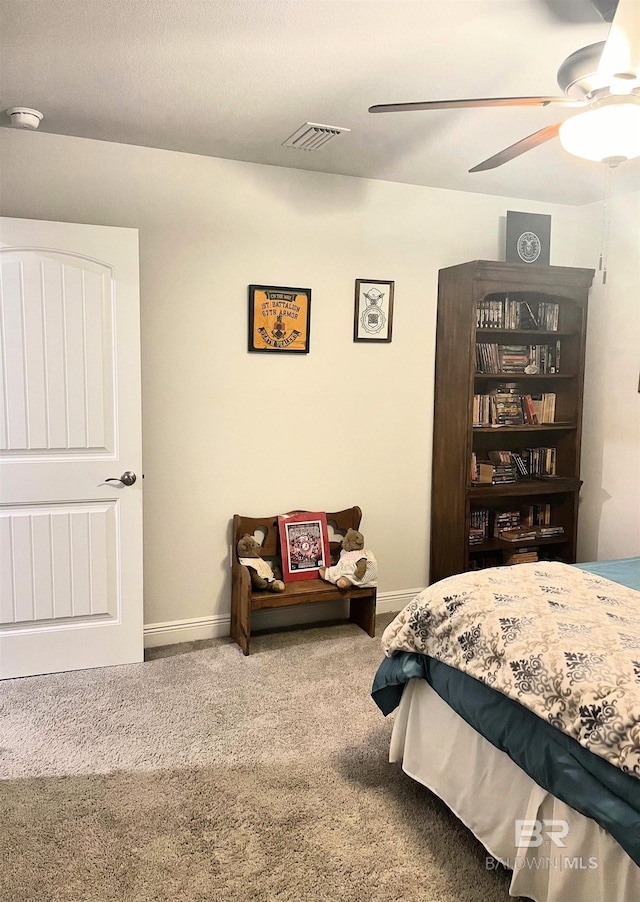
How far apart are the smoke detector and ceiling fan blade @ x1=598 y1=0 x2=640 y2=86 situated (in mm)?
2284

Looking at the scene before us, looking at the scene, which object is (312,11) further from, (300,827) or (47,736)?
(47,736)

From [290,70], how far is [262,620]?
106 inches

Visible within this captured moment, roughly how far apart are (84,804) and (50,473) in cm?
147

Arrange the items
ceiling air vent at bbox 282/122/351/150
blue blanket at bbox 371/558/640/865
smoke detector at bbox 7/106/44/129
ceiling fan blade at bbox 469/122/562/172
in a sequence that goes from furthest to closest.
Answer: ceiling air vent at bbox 282/122/351/150, smoke detector at bbox 7/106/44/129, ceiling fan blade at bbox 469/122/562/172, blue blanket at bbox 371/558/640/865

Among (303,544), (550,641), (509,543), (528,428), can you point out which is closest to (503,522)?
(509,543)

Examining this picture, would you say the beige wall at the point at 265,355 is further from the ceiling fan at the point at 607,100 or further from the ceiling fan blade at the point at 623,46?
the ceiling fan blade at the point at 623,46

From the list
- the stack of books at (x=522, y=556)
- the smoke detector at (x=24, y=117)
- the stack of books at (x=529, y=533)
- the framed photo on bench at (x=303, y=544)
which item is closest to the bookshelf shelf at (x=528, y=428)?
the stack of books at (x=529, y=533)

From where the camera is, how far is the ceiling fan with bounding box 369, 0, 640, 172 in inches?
63.6

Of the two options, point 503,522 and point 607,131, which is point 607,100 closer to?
point 607,131

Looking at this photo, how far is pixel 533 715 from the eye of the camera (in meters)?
1.83

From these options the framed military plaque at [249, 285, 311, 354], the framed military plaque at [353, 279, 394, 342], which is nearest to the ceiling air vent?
the framed military plaque at [249, 285, 311, 354]

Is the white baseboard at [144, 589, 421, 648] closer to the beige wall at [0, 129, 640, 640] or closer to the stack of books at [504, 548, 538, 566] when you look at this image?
the beige wall at [0, 129, 640, 640]

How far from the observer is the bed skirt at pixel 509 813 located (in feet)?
5.46

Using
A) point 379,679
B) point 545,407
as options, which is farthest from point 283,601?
point 545,407
